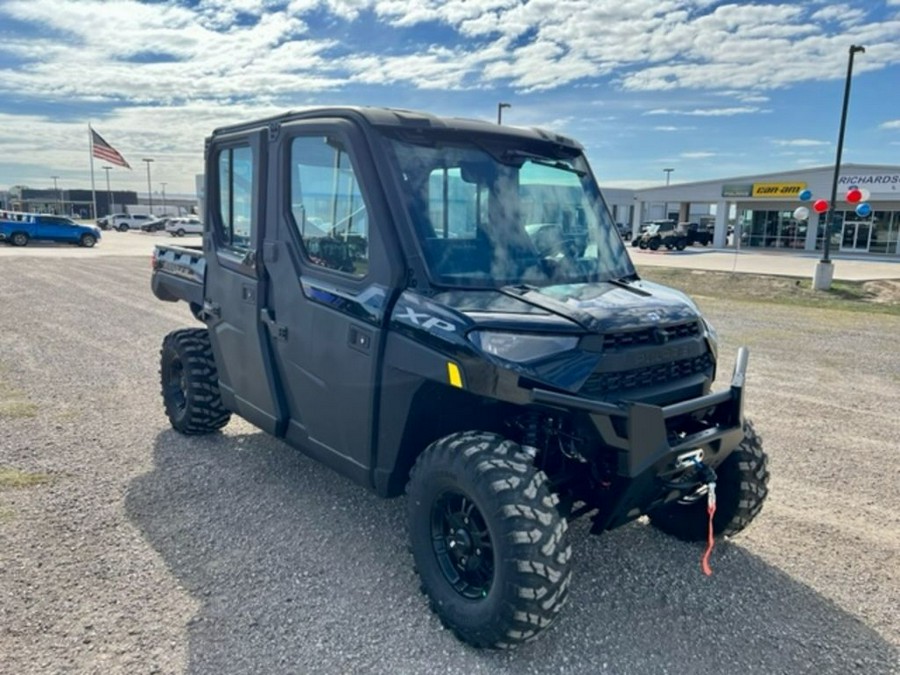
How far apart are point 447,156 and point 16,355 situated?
7.63 metres

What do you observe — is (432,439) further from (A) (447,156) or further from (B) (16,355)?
(B) (16,355)

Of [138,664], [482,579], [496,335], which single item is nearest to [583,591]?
[482,579]

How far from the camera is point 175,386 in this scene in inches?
225

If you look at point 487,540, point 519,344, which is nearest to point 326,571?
point 487,540

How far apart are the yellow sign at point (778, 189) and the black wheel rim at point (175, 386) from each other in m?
43.9

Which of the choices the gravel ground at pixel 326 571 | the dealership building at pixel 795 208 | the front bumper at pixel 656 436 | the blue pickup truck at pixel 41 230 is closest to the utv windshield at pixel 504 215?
the front bumper at pixel 656 436

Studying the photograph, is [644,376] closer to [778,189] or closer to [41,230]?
[41,230]

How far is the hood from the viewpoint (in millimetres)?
2930

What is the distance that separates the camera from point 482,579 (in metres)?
3.08

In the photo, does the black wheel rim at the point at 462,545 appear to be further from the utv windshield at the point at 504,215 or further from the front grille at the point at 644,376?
the utv windshield at the point at 504,215

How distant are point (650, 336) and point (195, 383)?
11.8 feet

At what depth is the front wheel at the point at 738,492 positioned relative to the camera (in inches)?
143

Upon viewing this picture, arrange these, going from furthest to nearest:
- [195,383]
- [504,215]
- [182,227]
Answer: [182,227] → [195,383] → [504,215]

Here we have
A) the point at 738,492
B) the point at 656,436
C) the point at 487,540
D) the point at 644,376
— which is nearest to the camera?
the point at 656,436
